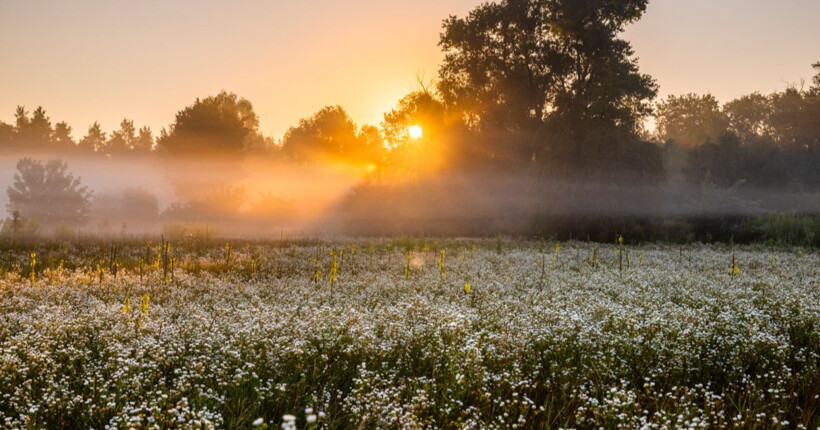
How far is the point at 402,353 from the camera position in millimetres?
6945

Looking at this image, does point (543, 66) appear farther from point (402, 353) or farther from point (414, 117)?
point (402, 353)

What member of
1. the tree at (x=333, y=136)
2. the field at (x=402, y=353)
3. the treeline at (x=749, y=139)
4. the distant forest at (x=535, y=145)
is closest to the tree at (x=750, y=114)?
the treeline at (x=749, y=139)

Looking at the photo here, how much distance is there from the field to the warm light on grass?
113 feet

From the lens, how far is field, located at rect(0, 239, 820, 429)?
5023 mm

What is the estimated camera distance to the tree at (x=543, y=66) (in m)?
35.6

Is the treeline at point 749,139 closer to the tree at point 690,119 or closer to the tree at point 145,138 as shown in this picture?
the tree at point 690,119

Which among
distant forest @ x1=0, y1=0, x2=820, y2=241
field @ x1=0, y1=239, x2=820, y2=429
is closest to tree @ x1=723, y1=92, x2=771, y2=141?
distant forest @ x1=0, y1=0, x2=820, y2=241

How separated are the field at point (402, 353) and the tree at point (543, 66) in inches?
943

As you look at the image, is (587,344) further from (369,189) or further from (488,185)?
(369,189)

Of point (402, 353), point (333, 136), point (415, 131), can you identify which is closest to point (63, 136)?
point (333, 136)

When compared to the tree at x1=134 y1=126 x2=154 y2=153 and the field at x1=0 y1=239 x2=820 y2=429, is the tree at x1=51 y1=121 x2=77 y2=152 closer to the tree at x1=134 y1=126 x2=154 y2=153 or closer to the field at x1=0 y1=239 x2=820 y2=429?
the tree at x1=134 y1=126 x2=154 y2=153

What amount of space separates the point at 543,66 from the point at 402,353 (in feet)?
118

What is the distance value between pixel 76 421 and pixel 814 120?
97126 millimetres

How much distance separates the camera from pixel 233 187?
64938mm
